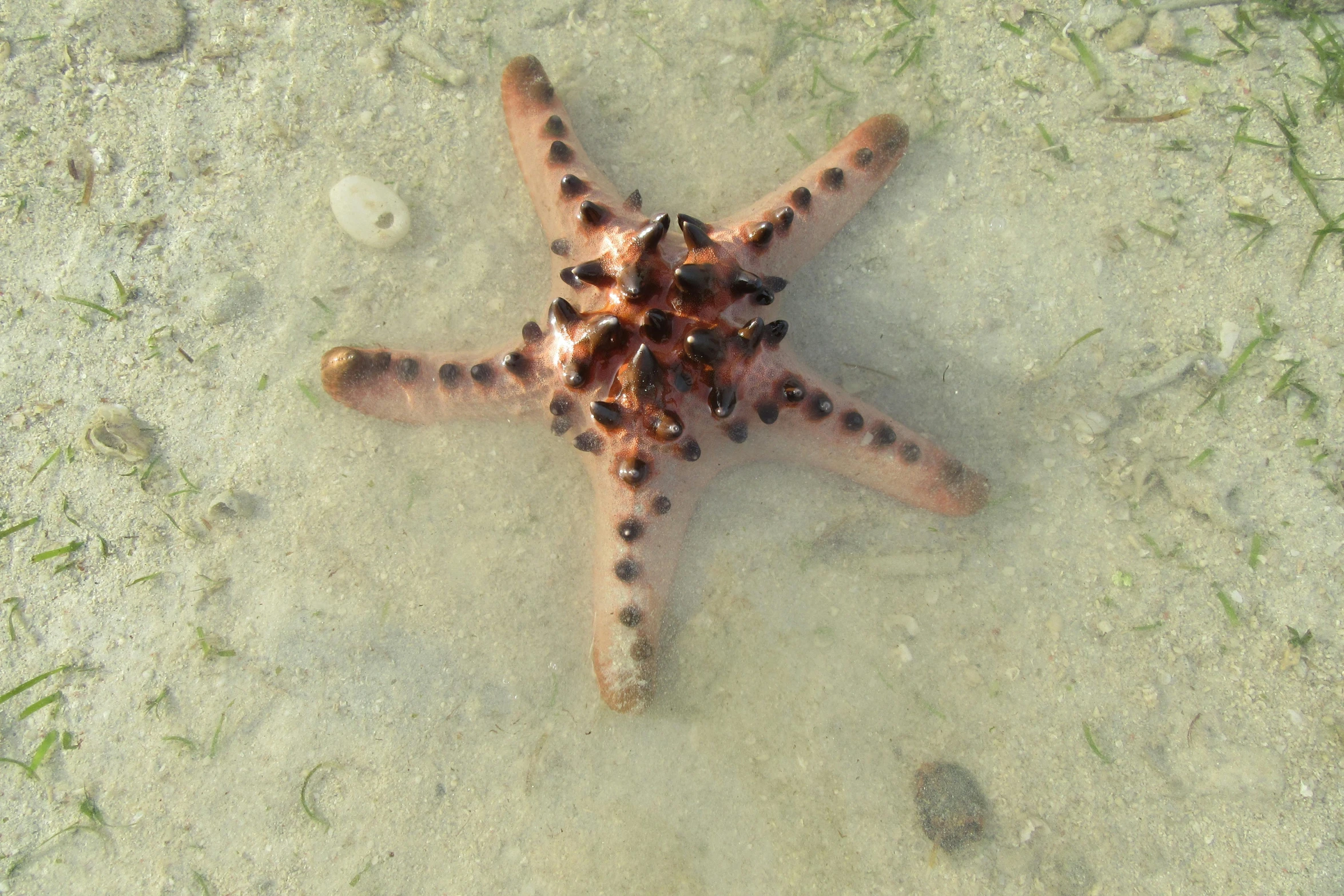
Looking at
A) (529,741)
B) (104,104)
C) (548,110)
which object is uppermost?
(548,110)

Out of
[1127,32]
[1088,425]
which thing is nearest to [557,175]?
[1088,425]

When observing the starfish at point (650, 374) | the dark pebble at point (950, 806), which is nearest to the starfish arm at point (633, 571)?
the starfish at point (650, 374)

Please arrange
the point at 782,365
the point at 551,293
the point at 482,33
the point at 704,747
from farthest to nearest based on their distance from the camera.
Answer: the point at 482,33
the point at 551,293
the point at 704,747
the point at 782,365

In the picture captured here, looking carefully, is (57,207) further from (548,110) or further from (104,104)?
(548,110)

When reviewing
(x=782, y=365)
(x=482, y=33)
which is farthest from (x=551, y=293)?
(x=482, y=33)

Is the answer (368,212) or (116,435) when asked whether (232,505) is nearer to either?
(116,435)

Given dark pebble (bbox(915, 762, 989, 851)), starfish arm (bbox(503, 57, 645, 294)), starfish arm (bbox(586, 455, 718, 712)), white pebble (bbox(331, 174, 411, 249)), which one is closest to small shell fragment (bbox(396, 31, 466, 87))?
starfish arm (bbox(503, 57, 645, 294))

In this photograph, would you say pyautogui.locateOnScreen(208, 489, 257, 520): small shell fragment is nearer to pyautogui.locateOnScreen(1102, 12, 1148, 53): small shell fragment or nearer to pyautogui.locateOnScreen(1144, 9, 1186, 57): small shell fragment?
pyautogui.locateOnScreen(1102, 12, 1148, 53): small shell fragment
